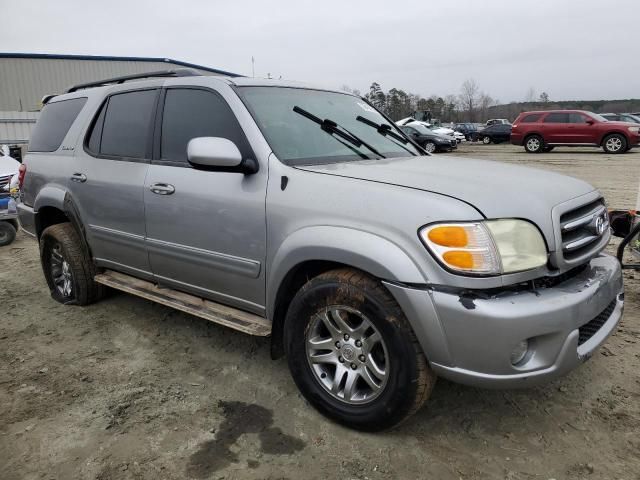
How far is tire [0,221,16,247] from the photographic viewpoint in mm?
7531

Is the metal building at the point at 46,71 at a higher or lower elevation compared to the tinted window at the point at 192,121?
higher

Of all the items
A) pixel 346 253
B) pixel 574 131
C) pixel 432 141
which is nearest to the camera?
pixel 346 253

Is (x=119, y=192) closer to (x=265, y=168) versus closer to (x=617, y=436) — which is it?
(x=265, y=168)

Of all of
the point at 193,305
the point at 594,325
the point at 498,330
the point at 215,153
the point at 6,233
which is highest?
the point at 215,153

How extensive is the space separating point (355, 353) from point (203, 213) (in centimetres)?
126

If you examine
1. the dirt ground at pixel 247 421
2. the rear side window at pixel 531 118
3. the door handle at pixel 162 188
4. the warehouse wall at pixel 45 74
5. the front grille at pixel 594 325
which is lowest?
the dirt ground at pixel 247 421

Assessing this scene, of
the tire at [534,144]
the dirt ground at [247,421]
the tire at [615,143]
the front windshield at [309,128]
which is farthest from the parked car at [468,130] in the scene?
the dirt ground at [247,421]

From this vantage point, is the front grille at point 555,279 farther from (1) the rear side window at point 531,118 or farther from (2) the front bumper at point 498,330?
→ (1) the rear side window at point 531,118

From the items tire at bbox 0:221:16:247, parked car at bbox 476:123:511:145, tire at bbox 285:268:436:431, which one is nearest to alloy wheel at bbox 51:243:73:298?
tire at bbox 285:268:436:431

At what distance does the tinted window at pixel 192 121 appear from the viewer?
3100 mm

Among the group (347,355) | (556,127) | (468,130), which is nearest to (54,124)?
(347,355)

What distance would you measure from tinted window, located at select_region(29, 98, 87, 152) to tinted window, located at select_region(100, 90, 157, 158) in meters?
0.53

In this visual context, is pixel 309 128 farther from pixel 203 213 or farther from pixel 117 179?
pixel 117 179

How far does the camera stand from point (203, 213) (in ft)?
10.1
